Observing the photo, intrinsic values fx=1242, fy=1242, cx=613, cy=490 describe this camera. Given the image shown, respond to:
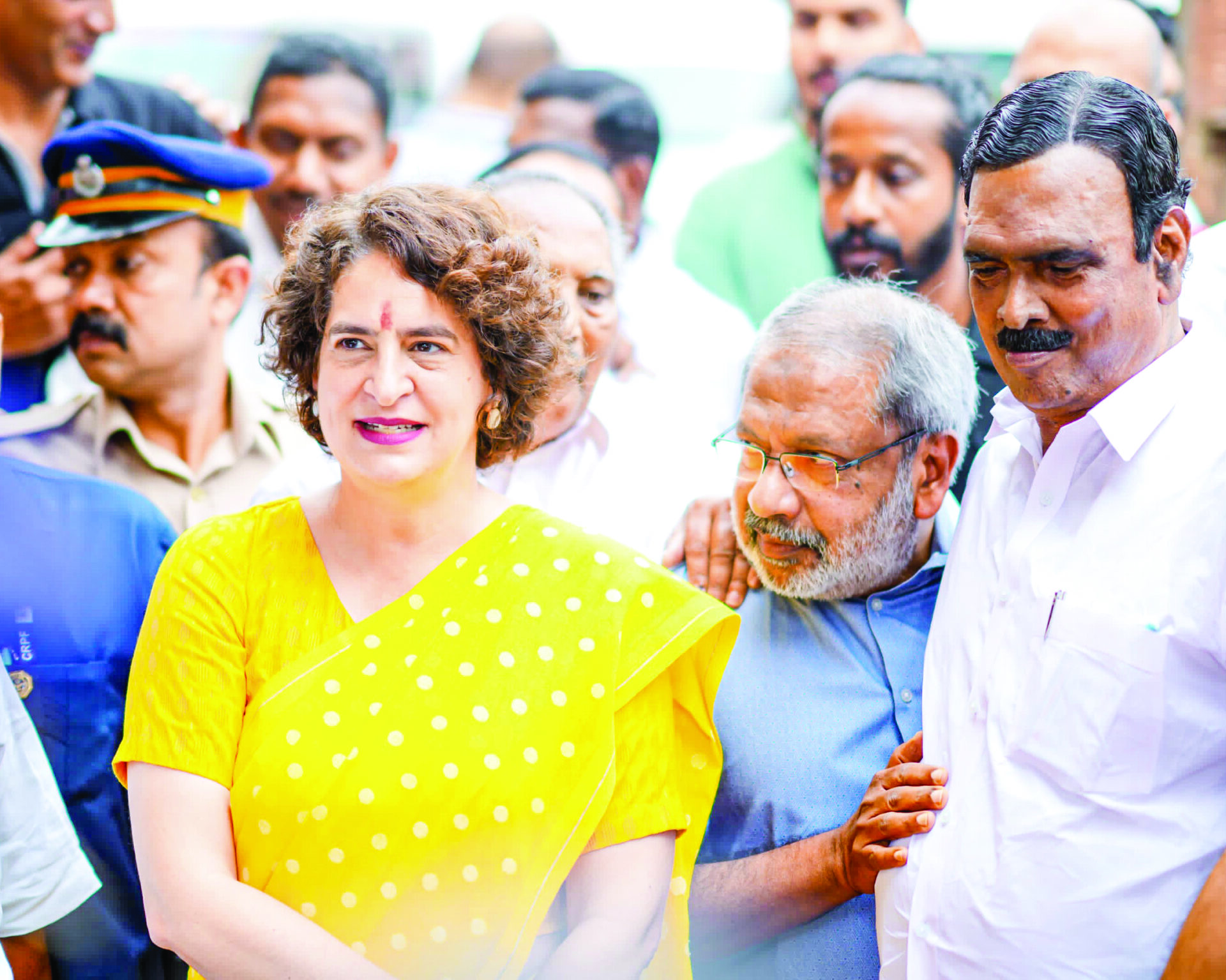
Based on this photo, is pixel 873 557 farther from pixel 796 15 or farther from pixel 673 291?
pixel 796 15

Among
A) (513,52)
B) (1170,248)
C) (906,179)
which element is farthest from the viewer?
(513,52)

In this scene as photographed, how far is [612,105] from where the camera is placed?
450cm

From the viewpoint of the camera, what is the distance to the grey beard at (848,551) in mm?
2441

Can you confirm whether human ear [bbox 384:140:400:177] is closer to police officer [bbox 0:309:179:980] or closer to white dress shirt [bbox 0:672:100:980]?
police officer [bbox 0:309:179:980]

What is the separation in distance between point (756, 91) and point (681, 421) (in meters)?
2.03

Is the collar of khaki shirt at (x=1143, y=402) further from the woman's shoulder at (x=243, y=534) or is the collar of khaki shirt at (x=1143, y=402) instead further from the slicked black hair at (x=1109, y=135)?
the woman's shoulder at (x=243, y=534)

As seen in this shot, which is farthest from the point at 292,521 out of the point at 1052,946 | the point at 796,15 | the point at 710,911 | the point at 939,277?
the point at 796,15

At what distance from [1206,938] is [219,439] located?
8.34ft

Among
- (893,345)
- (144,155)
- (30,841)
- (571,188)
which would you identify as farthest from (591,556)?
(144,155)

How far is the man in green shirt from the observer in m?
4.11

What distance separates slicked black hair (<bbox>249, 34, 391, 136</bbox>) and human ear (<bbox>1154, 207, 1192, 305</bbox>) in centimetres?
304

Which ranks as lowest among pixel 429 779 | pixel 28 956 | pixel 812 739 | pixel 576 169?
pixel 28 956

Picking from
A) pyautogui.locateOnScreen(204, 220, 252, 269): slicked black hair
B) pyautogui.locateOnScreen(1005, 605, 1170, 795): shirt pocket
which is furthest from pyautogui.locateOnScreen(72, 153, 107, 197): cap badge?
pyautogui.locateOnScreen(1005, 605, 1170, 795): shirt pocket

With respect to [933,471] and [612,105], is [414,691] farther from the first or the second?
[612,105]
